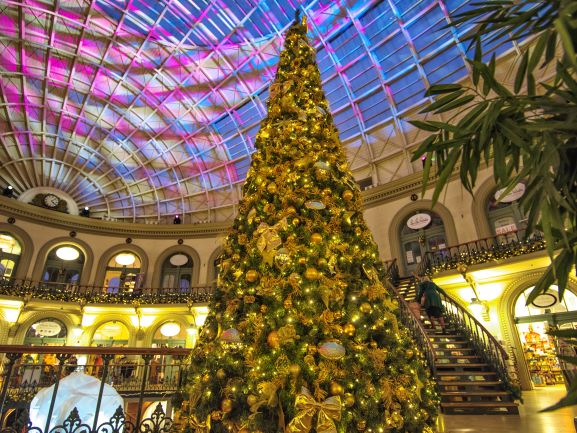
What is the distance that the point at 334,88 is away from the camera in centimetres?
1684

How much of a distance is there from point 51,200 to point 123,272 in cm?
696

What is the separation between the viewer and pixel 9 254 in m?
16.3

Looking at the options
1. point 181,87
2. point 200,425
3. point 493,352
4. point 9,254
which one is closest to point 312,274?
point 200,425

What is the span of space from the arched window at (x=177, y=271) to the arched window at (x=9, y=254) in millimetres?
7202

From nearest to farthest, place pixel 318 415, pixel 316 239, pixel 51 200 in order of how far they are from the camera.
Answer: pixel 318 415, pixel 316 239, pixel 51 200

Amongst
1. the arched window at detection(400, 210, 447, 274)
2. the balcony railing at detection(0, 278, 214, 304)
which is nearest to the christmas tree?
the arched window at detection(400, 210, 447, 274)

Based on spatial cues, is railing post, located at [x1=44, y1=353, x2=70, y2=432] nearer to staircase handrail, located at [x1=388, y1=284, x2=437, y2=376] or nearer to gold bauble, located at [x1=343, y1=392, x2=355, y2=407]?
gold bauble, located at [x1=343, y1=392, x2=355, y2=407]

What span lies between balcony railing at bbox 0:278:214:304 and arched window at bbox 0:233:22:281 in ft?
2.07

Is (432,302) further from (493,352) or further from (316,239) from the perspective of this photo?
(316,239)

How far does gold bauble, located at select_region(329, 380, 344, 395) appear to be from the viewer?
7.76ft

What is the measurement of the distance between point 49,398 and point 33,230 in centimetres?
1855

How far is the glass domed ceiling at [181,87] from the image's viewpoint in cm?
1444

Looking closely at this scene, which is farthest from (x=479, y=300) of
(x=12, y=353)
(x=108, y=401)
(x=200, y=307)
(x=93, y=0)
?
(x=93, y=0)

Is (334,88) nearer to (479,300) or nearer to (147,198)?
(479,300)
